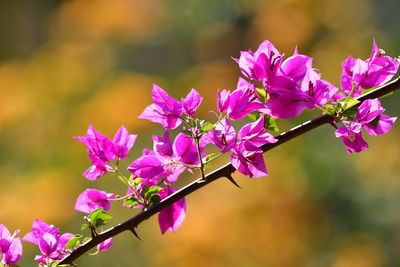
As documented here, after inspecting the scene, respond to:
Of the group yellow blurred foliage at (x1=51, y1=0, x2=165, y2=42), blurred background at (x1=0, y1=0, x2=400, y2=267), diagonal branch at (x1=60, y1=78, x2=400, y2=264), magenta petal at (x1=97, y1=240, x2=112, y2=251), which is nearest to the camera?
diagonal branch at (x1=60, y1=78, x2=400, y2=264)

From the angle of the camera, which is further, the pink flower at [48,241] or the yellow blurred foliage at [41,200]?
the yellow blurred foliage at [41,200]

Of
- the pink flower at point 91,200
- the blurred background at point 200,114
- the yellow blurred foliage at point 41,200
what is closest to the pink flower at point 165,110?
the pink flower at point 91,200

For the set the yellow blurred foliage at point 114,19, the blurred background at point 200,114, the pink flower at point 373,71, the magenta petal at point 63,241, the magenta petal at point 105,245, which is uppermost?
the pink flower at point 373,71

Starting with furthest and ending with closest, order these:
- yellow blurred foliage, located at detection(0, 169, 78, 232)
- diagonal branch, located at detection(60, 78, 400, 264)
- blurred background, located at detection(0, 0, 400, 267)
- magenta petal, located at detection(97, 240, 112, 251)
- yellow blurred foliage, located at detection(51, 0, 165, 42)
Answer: yellow blurred foliage, located at detection(51, 0, 165, 42), yellow blurred foliage, located at detection(0, 169, 78, 232), blurred background, located at detection(0, 0, 400, 267), magenta petal, located at detection(97, 240, 112, 251), diagonal branch, located at detection(60, 78, 400, 264)

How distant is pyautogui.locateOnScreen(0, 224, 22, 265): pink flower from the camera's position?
0.49 m

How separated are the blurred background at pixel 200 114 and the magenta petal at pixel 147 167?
6.76 ft

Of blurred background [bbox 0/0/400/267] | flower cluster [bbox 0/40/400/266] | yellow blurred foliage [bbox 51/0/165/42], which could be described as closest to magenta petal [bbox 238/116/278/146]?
flower cluster [bbox 0/40/400/266]

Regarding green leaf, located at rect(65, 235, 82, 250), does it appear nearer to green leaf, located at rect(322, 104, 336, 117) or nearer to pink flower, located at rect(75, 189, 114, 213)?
pink flower, located at rect(75, 189, 114, 213)

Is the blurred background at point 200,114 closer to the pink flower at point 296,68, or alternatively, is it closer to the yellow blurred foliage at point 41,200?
the yellow blurred foliage at point 41,200

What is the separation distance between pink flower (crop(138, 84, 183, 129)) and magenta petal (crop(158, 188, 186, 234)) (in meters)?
0.06

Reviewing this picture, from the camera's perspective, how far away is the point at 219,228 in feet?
8.38

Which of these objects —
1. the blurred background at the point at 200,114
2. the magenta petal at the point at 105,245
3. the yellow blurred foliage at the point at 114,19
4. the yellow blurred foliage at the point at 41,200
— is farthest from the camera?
the yellow blurred foliage at the point at 114,19

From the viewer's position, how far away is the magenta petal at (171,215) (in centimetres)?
50

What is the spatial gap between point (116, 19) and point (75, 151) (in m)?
1.31
